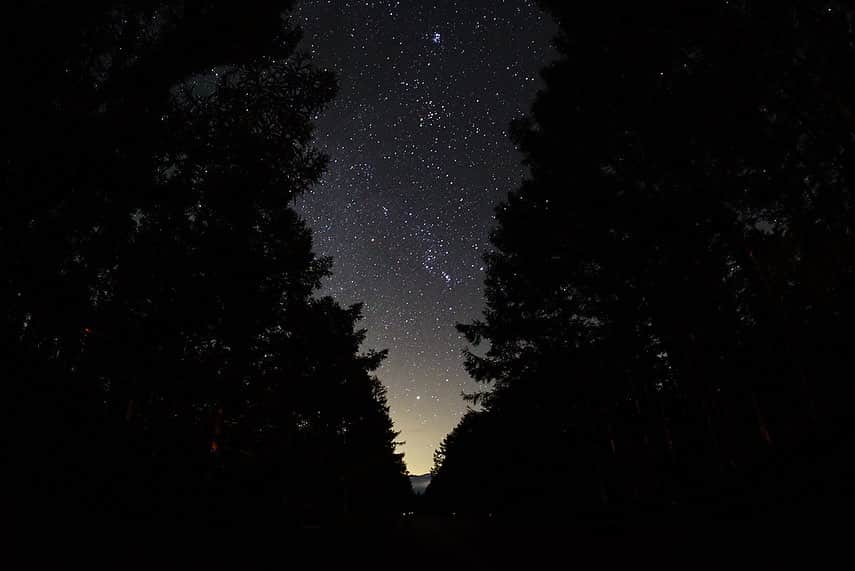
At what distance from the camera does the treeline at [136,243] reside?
4586 millimetres

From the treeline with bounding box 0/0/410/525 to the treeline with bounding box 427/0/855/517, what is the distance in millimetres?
7146

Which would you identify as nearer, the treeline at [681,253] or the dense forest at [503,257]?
the dense forest at [503,257]

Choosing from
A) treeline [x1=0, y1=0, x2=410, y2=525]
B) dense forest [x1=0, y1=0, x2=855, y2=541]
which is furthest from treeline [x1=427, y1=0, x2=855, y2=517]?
treeline [x1=0, y1=0, x2=410, y2=525]

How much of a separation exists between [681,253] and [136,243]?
12.9 meters

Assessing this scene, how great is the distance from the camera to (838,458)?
160 inches

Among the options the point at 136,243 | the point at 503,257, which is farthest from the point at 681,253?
the point at 136,243

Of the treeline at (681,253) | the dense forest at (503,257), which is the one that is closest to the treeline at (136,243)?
the dense forest at (503,257)

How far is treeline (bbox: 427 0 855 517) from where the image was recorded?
7176mm

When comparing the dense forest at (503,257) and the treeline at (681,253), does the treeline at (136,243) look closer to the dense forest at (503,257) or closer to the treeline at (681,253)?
the dense forest at (503,257)

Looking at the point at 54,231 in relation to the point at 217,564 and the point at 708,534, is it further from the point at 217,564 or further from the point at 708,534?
the point at 708,534

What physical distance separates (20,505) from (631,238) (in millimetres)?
12833

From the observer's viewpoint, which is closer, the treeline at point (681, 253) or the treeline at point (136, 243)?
the treeline at point (136, 243)

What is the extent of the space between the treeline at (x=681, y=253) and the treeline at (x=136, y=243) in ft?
23.4

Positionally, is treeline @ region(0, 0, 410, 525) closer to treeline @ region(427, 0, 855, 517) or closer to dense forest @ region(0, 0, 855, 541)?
dense forest @ region(0, 0, 855, 541)
